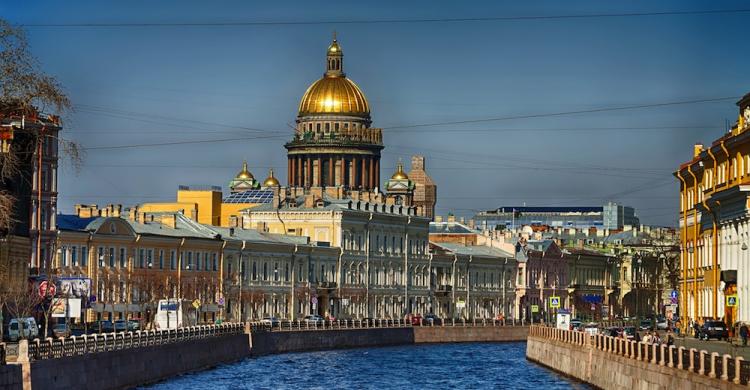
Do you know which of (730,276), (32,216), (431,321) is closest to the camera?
(730,276)

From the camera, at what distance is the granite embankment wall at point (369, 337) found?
103 meters

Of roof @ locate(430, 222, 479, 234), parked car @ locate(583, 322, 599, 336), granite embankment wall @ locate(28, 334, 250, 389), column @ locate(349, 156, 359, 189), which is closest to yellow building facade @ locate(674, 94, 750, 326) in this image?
parked car @ locate(583, 322, 599, 336)

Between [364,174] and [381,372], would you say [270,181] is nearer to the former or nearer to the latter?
[364,174]

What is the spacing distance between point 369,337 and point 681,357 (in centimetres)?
7265

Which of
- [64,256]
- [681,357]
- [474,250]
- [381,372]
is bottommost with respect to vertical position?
[381,372]

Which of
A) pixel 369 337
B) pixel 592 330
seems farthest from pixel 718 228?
pixel 369 337

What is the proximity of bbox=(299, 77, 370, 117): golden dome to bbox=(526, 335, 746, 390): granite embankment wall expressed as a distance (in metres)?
89.9

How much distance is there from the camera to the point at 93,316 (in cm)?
10719

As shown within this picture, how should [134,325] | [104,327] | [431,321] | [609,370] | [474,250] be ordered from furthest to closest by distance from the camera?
[474,250], [431,321], [134,325], [104,327], [609,370]

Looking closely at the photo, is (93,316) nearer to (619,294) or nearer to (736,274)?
(736,274)

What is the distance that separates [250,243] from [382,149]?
57.2m

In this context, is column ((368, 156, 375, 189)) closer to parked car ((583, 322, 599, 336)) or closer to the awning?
parked car ((583, 322, 599, 336))

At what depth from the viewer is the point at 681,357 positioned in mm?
46094

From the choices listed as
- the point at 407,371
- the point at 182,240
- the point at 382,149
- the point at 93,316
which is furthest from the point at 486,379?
the point at 382,149
